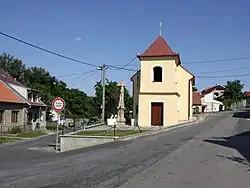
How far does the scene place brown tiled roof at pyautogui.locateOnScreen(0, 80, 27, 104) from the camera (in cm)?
4966

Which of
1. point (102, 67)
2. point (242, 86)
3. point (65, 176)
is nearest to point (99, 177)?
point (65, 176)

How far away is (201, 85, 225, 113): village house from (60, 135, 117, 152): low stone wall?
89.6 m

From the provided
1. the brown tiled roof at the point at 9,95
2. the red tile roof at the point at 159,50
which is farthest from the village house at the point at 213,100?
the red tile roof at the point at 159,50

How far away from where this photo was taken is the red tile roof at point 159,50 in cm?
3721

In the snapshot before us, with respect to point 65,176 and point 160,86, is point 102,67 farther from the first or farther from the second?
point 65,176

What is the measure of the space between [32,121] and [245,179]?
51.6 m

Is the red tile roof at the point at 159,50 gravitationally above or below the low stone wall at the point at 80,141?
above

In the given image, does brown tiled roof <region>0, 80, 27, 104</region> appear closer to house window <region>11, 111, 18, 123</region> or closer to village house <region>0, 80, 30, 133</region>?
village house <region>0, 80, 30, 133</region>

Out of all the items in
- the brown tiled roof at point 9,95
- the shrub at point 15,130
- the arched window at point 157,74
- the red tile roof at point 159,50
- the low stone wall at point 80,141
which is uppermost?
the red tile roof at point 159,50

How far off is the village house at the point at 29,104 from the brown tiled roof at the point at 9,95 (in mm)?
194

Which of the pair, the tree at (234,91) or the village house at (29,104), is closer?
the village house at (29,104)

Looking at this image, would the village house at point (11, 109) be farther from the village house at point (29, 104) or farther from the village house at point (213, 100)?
the village house at point (213, 100)

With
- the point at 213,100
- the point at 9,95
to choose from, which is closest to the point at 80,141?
the point at 9,95

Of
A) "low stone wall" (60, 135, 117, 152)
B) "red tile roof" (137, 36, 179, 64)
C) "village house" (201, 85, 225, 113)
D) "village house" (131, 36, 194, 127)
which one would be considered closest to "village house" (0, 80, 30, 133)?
"village house" (131, 36, 194, 127)
